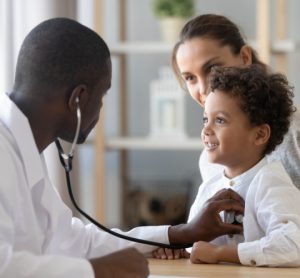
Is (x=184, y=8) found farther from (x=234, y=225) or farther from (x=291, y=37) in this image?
(x=234, y=225)

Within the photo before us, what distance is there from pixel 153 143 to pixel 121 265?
239 cm

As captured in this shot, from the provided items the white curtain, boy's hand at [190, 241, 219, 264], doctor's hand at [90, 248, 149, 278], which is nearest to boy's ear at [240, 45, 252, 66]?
boy's hand at [190, 241, 219, 264]

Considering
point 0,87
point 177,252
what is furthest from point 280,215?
point 0,87

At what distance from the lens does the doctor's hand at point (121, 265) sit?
1168mm

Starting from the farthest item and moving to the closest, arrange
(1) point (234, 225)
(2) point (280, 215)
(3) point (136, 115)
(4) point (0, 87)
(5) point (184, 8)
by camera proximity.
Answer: (3) point (136, 115) < (5) point (184, 8) < (4) point (0, 87) < (1) point (234, 225) < (2) point (280, 215)

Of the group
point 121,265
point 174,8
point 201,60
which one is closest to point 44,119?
point 121,265

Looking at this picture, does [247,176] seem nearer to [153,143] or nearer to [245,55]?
[245,55]

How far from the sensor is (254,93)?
1.58 metres

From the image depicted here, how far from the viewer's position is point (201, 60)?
6.43ft

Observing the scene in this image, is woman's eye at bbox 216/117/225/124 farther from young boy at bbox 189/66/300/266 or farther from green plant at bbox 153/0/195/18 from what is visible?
green plant at bbox 153/0/195/18

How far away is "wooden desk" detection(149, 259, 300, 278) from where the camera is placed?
4.57ft

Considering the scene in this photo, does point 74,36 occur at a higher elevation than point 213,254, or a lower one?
higher

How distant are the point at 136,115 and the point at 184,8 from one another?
671 mm

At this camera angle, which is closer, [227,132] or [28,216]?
[28,216]
